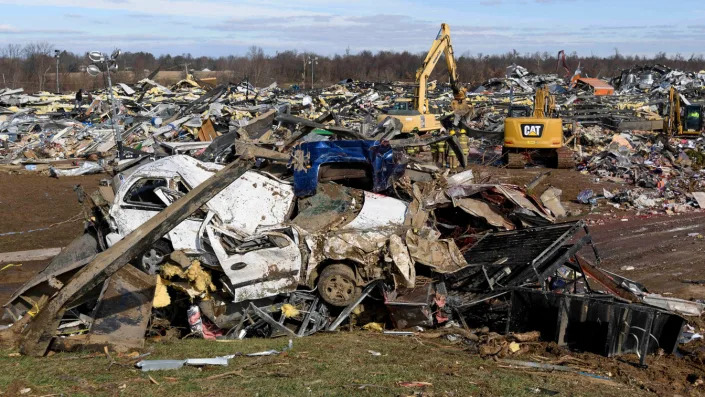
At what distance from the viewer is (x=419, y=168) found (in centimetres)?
1094

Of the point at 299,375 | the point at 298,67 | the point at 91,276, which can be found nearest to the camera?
the point at 299,375

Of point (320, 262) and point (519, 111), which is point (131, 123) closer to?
point (519, 111)

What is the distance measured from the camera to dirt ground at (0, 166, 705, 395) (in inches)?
238

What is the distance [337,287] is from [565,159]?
13.7m

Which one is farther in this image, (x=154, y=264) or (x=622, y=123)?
(x=622, y=123)

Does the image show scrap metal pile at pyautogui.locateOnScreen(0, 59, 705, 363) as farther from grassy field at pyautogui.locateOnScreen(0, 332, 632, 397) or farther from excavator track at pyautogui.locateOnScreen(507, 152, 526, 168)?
excavator track at pyautogui.locateOnScreen(507, 152, 526, 168)

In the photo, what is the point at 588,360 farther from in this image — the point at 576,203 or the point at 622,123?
the point at 622,123

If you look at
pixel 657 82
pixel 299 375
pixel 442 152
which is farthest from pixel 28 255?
pixel 657 82

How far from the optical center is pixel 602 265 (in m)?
11.3

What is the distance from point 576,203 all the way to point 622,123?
11.6 meters

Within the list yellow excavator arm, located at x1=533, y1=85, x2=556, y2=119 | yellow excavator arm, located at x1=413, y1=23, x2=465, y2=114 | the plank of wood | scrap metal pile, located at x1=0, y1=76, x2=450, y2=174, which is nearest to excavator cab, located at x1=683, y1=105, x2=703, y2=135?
yellow excavator arm, located at x1=533, y1=85, x2=556, y2=119

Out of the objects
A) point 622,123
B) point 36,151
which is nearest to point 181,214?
point 36,151

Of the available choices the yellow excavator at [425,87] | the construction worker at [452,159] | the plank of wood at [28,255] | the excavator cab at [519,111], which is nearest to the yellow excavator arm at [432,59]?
the yellow excavator at [425,87]

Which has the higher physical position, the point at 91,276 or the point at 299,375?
the point at 91,276
